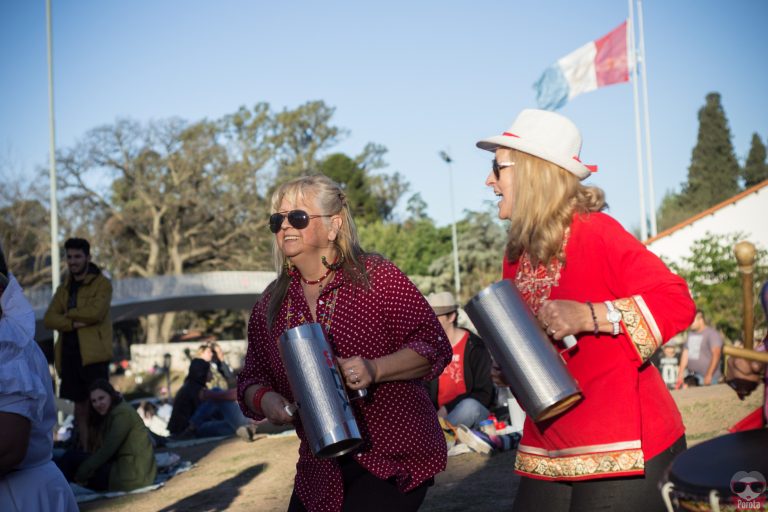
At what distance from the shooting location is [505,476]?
24.6 ft

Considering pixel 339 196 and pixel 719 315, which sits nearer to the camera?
pixel 339 196

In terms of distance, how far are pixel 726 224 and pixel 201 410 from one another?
23810mm

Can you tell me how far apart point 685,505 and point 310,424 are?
1138 millimetres

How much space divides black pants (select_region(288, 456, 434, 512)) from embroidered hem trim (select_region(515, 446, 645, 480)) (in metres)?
0.54

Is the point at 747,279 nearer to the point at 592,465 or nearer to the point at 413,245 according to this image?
the point at 592,465

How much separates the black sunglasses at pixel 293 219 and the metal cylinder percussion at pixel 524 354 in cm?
92

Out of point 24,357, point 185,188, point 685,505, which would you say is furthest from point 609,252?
point 185,188

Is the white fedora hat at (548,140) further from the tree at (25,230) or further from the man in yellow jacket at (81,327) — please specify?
the tree at (25,230)

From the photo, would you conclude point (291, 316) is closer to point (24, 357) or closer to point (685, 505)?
point (24, 357)

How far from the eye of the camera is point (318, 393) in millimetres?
2910

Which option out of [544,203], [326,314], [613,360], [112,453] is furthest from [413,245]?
[613,360]

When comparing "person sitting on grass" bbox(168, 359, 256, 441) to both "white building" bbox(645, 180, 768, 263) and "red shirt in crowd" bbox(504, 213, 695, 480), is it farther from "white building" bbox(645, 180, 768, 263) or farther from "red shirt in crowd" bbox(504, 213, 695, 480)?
"white building" bbox(645, 180, 768, 263)

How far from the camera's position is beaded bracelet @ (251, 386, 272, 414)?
3463mm

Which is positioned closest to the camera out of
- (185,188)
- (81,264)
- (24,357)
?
(24,357)
